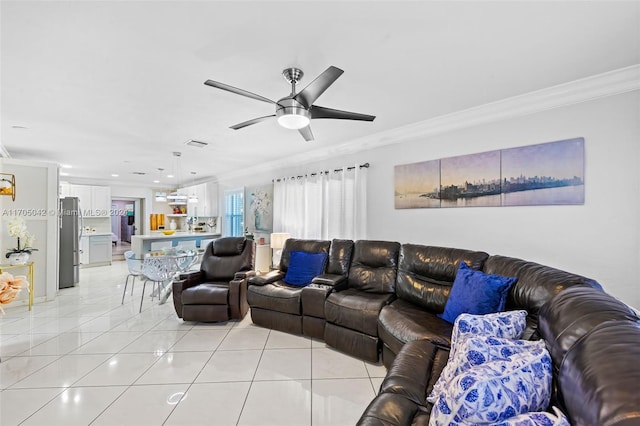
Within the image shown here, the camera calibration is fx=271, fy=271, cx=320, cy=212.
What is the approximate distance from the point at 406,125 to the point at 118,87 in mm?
3265

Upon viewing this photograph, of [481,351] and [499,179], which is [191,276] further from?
[499,179]

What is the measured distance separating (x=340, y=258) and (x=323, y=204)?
1.51 metres

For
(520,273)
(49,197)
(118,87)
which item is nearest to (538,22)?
(520,273)

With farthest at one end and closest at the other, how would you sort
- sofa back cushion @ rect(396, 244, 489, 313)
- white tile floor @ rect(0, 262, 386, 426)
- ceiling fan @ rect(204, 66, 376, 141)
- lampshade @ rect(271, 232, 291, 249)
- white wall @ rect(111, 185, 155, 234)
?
white wall @ rect(111, 185, 155, 234) < lampshade @ rect(271, 232, 291, 249) < sofa back cushion @ rect(396, 244, 489, 313) < ceiling fan @ rect(204, 66, 376, 141) < white tile floor @ rect(0, 262, 386, 426)

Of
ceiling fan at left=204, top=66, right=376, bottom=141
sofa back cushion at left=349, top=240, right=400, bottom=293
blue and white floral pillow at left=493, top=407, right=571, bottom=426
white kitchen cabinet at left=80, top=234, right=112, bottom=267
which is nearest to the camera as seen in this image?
blue and white floral pillow at left=493, top=407, right=571, bottom=426

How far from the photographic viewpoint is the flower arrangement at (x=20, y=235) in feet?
12.4

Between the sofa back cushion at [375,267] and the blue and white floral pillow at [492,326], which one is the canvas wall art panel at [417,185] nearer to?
the sofa back cushion at [375,267]

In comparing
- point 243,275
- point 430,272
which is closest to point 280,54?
point 430,272

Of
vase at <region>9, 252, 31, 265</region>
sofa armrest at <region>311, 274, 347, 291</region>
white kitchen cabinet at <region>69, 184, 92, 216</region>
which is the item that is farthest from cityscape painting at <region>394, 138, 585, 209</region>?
white kitchen cabinet at <region>69, 184, 92, 216</region>

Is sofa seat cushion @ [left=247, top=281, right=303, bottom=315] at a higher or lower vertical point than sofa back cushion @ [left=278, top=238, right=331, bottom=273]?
lower

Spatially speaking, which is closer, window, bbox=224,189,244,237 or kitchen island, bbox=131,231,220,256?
kitchen island, bbox=131,231,220,256

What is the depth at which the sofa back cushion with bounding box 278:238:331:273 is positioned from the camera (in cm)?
372

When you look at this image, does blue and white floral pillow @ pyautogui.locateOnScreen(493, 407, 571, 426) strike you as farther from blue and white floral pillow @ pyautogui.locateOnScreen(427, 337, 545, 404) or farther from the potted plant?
the potted plant

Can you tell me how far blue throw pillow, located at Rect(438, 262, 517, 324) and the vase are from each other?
579 centimetres
